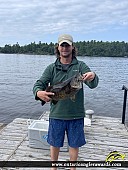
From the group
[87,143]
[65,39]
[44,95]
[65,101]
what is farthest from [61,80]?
[87,143]

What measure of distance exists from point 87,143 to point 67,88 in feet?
8.84

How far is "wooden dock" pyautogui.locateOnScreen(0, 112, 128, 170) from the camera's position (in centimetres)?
438

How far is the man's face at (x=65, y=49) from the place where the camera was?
3006 millimetres

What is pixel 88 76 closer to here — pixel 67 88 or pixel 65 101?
pixel 67 88

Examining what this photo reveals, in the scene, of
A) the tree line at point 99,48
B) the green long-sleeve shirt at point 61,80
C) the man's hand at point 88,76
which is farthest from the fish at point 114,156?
the tree line at point 99,48

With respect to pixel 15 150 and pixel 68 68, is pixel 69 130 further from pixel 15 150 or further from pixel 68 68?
pixel 15 150

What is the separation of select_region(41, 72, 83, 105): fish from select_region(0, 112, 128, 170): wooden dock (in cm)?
193

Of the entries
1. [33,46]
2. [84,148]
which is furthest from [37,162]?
[33,46]

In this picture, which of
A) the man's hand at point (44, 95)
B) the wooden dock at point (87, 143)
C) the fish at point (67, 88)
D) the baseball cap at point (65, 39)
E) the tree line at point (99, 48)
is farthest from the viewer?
the tree line at point (99, 48)

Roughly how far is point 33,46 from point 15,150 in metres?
102

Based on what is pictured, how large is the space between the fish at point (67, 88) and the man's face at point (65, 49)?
1.43 ft

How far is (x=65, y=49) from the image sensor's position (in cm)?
303

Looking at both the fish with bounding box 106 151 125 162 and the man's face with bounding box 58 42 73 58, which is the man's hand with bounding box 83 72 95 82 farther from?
the fish with bounding box 106 151 125 162

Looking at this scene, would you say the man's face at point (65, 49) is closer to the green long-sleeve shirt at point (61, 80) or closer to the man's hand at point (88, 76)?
the green long-sleeve shirt at point (61, 80)
